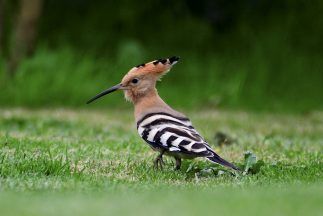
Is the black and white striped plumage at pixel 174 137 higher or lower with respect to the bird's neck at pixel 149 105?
lower

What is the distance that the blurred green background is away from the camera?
13.5 metres

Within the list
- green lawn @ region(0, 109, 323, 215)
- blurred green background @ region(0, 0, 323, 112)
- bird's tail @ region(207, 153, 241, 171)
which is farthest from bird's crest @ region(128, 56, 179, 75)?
blurred green background @ region(0, 0, 323, 112)

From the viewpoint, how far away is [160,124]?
6.22 metres

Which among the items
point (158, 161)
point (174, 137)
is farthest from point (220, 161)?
point (158, 161)

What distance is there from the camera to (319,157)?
735 cm

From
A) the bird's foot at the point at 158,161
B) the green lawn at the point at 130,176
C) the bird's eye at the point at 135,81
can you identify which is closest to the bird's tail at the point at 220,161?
the green lawn at the point at 130,176

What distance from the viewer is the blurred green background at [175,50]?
13.5 meters

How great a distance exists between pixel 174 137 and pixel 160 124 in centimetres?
24

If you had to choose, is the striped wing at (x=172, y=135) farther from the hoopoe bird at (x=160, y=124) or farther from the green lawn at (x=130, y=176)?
the green lawn at (x=130, y=176)

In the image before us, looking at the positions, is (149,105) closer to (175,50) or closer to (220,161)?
(220,161)

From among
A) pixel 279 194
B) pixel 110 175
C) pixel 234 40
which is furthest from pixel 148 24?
pixel 279 194

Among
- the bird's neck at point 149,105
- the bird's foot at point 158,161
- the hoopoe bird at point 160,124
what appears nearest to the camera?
the hoopoe bird at point 160,124

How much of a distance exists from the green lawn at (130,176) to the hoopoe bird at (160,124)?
0.57ft

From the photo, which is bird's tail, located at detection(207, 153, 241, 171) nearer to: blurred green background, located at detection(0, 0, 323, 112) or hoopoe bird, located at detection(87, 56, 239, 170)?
hoopoe bird, located at detection(87, 56, 239, 170)
